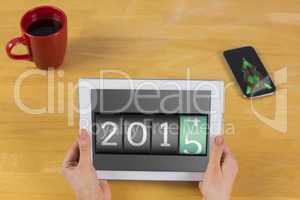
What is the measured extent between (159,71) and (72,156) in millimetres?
265

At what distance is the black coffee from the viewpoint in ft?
3.09

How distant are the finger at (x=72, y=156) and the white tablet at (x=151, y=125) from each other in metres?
0.03

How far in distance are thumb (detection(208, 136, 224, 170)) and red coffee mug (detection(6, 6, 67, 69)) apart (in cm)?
35

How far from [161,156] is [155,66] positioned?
22 cm

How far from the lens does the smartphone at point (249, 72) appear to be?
95 cm

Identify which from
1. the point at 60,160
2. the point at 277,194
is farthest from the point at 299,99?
the point at 60,160

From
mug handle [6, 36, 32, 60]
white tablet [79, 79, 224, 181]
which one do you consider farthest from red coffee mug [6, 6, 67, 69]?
white tablet [79, 79, 224, 181]

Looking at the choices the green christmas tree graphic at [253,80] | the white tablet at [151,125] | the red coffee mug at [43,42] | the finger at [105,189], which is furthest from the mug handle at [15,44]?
the green christmas tree graphic at [253,80]

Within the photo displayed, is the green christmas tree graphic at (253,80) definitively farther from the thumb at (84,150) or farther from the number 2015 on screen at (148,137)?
the thumb at (84,150)

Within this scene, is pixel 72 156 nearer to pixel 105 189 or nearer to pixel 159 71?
pixel 105 189

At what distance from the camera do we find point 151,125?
0.86m

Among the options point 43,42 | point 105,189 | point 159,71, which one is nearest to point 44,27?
point 43,42

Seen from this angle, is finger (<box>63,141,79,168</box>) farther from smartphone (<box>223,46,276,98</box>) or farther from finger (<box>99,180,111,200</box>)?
smartphone (<box>223,46,276,98</box>)

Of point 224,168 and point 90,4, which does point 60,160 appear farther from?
point 90,4
